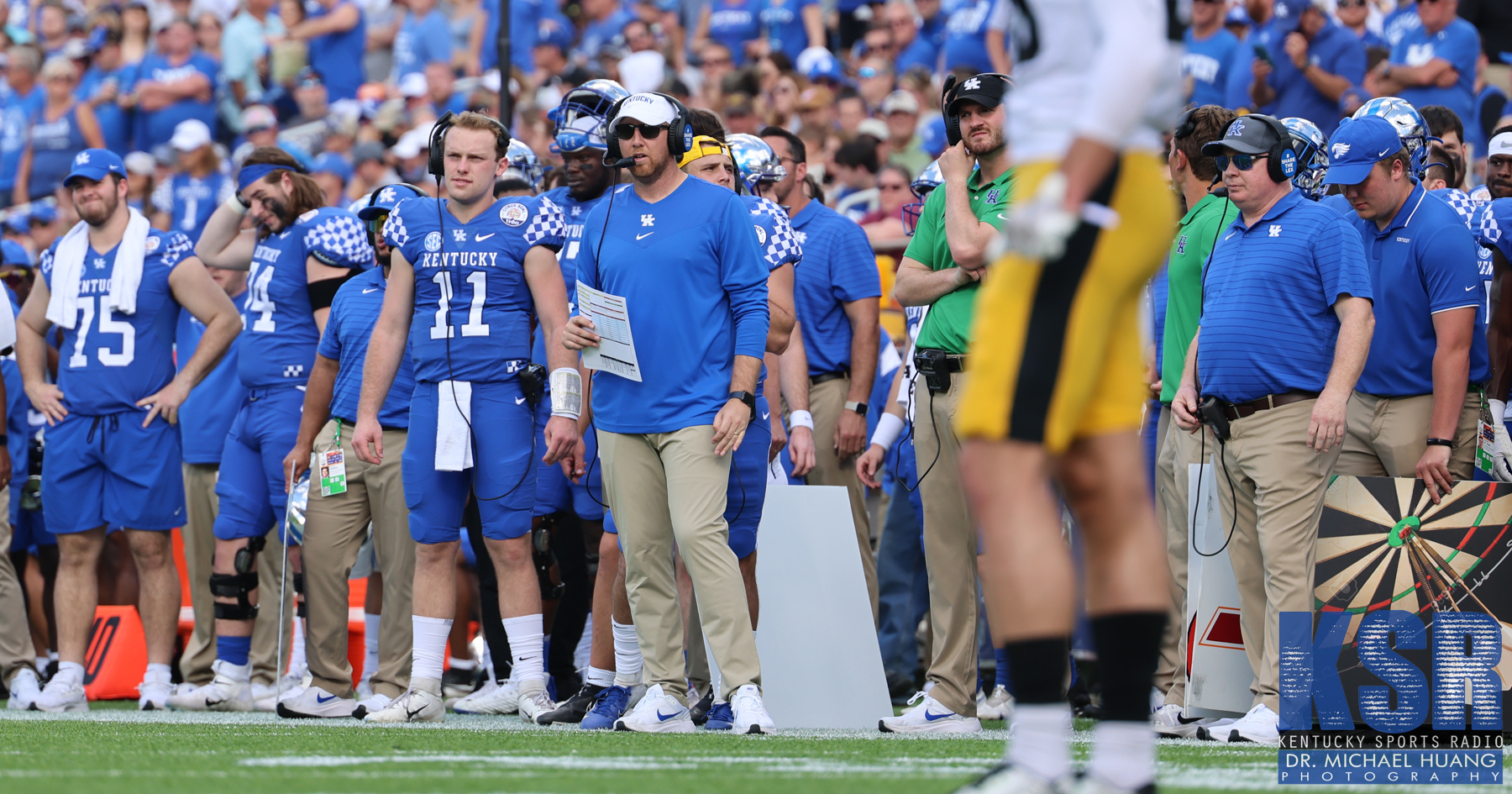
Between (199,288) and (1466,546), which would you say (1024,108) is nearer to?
(1466,546)

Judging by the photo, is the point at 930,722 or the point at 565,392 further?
the point at 565,392

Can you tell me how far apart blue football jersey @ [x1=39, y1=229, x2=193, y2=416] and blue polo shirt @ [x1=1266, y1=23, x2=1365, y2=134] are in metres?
6.94

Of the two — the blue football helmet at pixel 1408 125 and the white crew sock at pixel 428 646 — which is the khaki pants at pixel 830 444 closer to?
the white crew sock at pixel 428 646

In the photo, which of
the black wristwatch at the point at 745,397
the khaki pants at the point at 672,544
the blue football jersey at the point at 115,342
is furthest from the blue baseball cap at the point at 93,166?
Result: the black wristwatch at the point at 745,397

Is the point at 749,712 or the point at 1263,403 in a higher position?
the point at 1263,403

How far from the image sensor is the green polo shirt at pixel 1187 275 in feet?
21.9

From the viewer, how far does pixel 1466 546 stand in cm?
588

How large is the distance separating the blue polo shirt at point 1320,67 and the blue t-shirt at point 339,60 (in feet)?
32.2

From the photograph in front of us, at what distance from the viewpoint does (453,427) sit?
6656mm

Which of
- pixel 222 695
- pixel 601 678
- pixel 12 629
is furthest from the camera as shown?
pixel 12 629

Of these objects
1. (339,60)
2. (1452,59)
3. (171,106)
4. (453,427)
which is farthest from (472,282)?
(339,60)

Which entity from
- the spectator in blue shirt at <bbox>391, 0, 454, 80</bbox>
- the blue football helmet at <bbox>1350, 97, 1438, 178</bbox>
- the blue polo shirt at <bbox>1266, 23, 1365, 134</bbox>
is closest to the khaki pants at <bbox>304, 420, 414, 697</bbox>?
the blue football helmet at <bbox>1350, 97, 1438, 178</bbox>

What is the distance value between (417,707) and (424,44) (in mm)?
11684

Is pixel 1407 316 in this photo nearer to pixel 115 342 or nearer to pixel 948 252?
pixel 948 252
